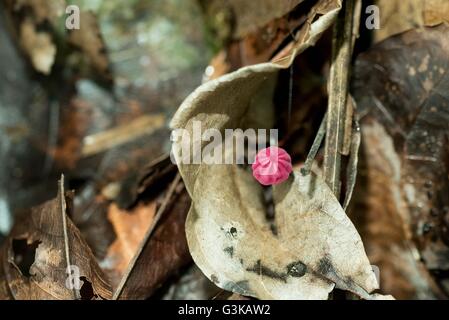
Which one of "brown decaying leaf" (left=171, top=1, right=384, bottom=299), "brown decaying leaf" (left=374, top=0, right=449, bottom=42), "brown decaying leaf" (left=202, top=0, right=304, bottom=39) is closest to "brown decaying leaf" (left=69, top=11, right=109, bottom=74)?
"brown decaying leaf" (left=202, top=0, right=304, bottom=39)

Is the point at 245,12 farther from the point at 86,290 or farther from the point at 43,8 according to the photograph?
the point at 86,290

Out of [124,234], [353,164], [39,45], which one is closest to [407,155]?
[353,164]

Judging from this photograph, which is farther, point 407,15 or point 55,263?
point 407,15

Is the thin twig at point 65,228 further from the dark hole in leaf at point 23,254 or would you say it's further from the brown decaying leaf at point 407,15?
the brown decaying leaf at point 407,15
